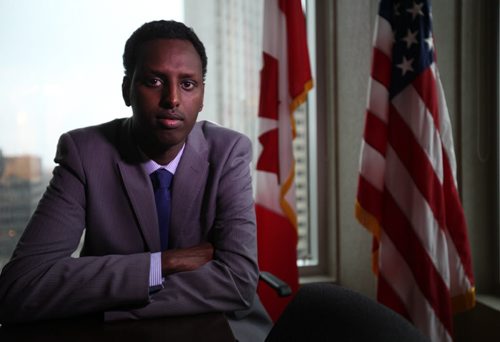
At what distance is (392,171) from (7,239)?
6.65 feet

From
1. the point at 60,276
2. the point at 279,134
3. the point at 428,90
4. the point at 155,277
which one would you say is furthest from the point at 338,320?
the point at 279,134

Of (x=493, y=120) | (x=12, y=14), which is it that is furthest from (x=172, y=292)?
(x=12, y=14)

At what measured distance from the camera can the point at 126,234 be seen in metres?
1.43

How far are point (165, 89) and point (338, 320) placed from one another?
0.94 metres

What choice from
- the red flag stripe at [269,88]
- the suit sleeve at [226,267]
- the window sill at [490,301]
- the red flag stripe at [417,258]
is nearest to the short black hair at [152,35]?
the suit sleeve at [226,267]

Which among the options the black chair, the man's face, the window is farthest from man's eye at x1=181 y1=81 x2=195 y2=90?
the window

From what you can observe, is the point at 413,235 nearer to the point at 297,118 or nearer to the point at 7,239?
the point at 297,118

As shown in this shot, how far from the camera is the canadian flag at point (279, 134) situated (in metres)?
2.39

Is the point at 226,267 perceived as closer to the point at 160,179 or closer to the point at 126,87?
the point at 160,179

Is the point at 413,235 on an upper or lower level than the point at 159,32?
lower

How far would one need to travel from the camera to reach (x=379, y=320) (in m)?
0.63

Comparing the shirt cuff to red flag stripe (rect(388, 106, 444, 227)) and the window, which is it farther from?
the window

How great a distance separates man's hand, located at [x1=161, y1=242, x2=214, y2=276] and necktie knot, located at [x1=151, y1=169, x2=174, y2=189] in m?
0.24

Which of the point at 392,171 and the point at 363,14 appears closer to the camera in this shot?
the point at 392,171
